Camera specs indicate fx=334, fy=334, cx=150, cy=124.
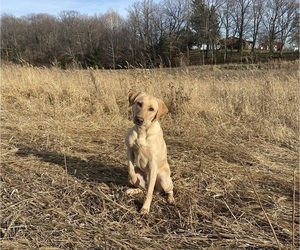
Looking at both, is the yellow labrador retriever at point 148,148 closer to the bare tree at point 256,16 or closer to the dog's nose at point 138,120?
the dog's nose at point 138,120

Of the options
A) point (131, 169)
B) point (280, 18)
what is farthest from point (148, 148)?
point (280, 18)

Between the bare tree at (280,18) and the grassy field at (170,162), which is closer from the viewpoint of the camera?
the grassy field at (170,162)

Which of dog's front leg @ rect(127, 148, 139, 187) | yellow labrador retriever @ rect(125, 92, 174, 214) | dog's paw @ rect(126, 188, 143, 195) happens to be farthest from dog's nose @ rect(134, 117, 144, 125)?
dog's paw @ rect(126, 188, 143, 195)

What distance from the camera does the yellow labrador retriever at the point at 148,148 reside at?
2.87m

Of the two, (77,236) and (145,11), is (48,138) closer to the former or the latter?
(77,236)

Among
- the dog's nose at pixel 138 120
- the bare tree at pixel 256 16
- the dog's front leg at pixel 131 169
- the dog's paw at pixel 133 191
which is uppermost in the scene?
the bare tree at pixel 256 16

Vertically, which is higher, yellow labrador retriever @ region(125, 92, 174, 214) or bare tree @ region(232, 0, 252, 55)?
bare tree @ region(232, 0, 252, 55)

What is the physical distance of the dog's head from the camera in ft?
9.30

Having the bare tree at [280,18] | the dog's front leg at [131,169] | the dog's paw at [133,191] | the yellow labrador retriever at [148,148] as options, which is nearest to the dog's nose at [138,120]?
the yellow labrador retriever at [148,148]

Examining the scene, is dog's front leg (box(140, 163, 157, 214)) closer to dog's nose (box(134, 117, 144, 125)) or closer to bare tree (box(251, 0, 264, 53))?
dog's nose (box(134, 117, 144, 125))

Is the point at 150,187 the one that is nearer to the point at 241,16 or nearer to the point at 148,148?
the point at 148,148

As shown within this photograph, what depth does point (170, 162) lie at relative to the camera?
12.7ft

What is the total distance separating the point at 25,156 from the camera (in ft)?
12.6

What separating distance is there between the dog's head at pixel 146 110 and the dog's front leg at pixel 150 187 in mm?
384
